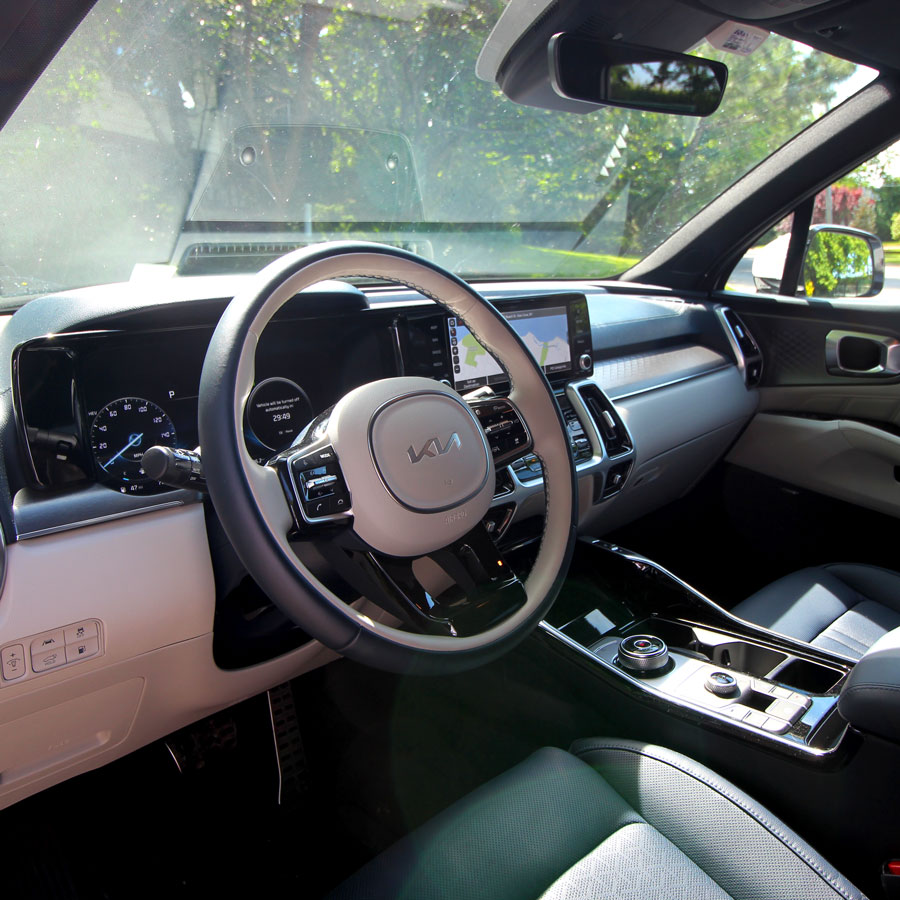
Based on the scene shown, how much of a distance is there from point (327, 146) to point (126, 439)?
109 centimetres

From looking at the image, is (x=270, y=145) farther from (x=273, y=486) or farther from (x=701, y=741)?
(x=701, y=741)

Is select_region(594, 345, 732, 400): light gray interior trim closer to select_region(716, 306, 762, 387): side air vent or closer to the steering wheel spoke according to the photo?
select_region(716, 306, 762, 387): side air vent

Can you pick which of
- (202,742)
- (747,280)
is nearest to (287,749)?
(202,742)

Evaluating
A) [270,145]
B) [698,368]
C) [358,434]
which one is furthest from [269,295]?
[698,368]

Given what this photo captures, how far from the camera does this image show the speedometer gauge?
1352 millimetres

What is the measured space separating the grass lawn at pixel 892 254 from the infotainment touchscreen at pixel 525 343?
1.34 m

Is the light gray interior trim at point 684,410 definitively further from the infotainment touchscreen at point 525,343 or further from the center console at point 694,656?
the center console at point 694,656

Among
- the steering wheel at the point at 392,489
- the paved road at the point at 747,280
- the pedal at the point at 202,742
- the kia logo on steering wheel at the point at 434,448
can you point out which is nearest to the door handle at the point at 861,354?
the paved road at the point at 747,280

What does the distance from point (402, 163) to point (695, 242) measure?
130 cm

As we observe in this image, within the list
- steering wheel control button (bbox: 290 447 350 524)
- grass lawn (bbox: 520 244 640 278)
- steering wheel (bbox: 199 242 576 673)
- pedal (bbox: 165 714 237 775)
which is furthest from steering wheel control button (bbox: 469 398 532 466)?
grass lawn (bbox: 520 244 640 278)

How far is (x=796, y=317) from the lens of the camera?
113 inches

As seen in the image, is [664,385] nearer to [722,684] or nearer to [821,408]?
[821,408]

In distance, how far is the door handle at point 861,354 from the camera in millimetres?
2621

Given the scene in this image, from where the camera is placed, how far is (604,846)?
1138 millimetres
